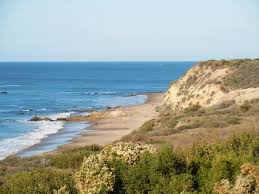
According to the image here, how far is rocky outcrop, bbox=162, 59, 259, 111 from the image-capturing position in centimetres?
5449

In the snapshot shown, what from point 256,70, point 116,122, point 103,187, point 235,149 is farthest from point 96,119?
point 103,187

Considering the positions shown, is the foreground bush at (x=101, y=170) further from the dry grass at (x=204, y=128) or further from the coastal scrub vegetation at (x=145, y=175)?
the dry grass at (x=204, y=128)

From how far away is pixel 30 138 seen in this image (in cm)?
5081

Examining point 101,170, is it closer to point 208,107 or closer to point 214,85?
point 208,107

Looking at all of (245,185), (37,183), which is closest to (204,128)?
(37,183)

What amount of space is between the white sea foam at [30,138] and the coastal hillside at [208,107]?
10699 millimetres

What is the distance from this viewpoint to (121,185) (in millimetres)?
15992

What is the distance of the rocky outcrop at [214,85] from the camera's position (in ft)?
179

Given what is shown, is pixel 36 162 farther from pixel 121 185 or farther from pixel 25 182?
pixel 121 185

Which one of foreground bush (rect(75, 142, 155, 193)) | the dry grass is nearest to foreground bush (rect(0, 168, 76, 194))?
foreground bush (rect(75, 142, 155, 193))

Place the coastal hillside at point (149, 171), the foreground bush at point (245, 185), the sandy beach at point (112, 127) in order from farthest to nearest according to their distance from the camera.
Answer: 1. the sandy beach at point (112, 127)
2. the coastal hillside at point (149, 171)
3. the foreground bush at point (245, 185)

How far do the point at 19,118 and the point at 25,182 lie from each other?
175 feet

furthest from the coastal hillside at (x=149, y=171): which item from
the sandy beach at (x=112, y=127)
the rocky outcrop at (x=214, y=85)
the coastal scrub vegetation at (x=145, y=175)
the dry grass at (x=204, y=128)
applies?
the rocky outcrop at (x=214, y=85)

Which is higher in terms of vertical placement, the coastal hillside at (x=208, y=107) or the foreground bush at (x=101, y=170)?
the foreground bush at (x=101, y=170)
